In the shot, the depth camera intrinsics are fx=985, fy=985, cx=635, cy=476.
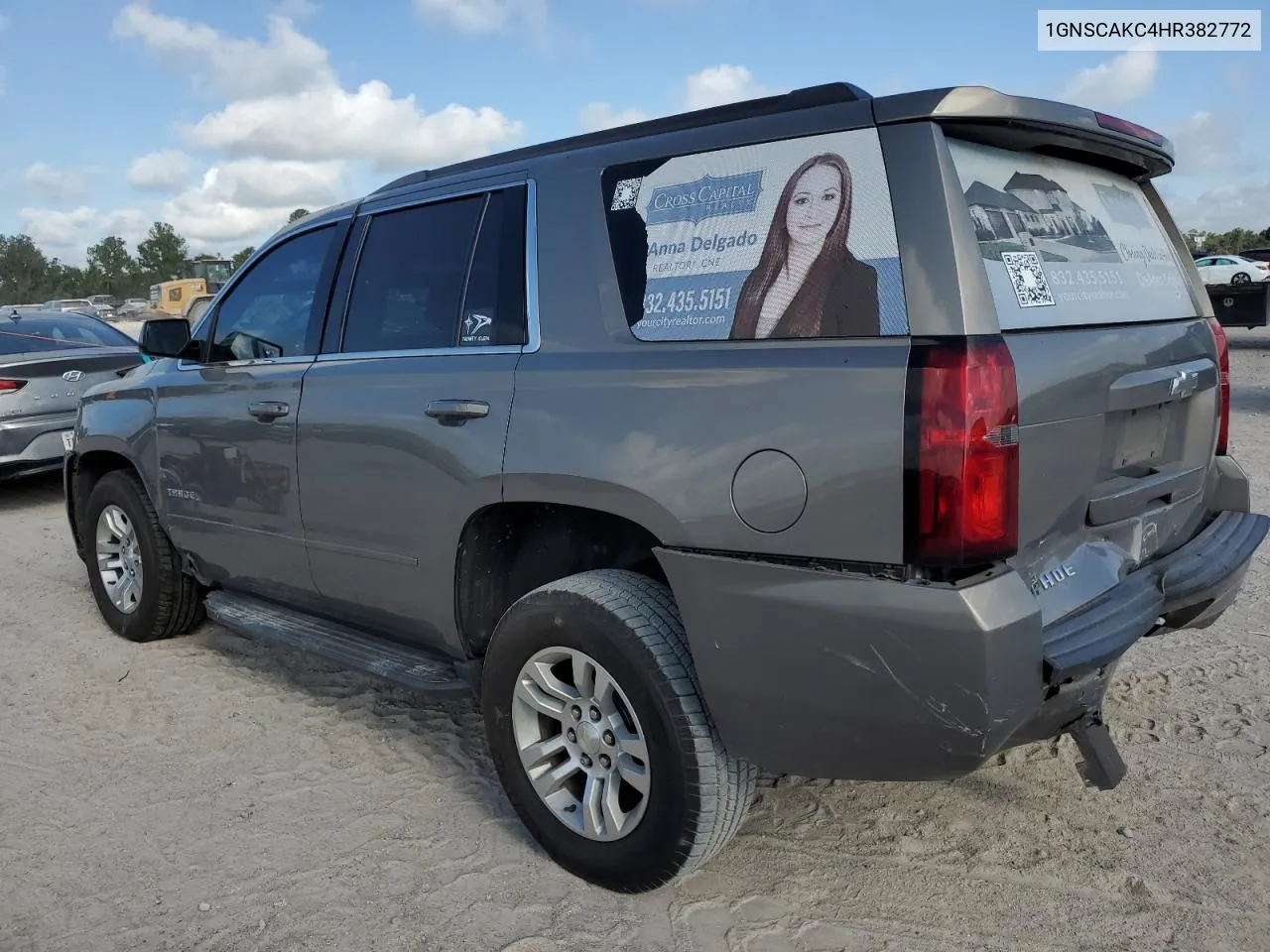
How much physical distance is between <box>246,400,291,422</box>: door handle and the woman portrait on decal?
1955 millimetres

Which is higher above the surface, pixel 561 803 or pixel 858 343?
pixel 858 343

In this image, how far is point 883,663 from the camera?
2143mm

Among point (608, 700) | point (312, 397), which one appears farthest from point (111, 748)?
point (608, 700)

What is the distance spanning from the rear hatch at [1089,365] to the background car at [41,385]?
7187 millimetres

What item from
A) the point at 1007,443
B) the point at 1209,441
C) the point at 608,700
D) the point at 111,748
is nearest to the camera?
the point at 1007,443

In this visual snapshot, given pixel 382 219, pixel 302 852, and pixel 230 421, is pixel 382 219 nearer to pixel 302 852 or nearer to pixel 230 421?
pixel 230 421

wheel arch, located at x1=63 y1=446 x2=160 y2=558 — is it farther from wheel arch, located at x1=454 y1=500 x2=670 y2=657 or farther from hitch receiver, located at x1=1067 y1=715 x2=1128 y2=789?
hitch receiver, located at x1=1067 y1=715 x2=1128 y2=789

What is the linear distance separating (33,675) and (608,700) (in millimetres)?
3278

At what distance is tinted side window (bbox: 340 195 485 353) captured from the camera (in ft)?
10.6

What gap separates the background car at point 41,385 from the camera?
7.86 m

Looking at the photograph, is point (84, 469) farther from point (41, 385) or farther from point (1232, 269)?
point (1232, 269)

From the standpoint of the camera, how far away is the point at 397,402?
316 centimetres

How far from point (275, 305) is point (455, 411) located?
58.5 inches

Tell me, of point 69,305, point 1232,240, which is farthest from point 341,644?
point 1232,240
